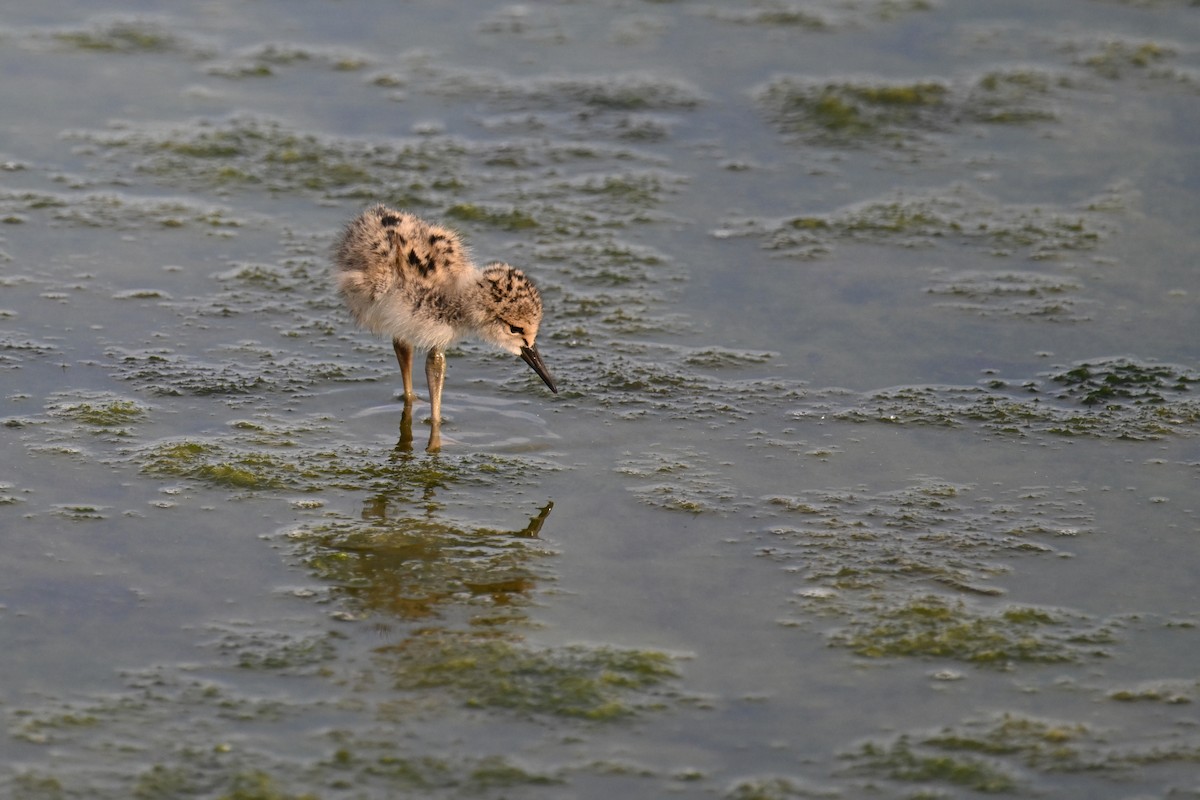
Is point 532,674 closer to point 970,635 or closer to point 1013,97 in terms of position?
point 970,635

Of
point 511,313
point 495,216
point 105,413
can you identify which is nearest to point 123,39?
point 495,216

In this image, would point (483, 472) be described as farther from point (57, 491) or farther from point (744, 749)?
point (744, 749)

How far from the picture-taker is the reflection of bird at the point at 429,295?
6.42m

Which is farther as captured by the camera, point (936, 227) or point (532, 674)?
point (936, 227)

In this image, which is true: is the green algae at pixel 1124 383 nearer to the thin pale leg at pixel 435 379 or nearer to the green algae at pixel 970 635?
the green algae at pixel 970 635

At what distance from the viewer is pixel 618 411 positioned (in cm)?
664

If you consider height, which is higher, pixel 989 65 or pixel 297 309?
pixel 989 65

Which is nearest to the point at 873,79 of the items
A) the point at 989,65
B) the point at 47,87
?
the point at 989,65

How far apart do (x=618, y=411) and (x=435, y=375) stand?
2.38ft

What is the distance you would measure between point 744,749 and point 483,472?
1.92 meters

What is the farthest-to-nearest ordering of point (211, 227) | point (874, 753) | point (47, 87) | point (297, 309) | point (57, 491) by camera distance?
1. point (47, 87)
2. point (211, 227)
3. point (297, 309)
4. point (57, 491)
5. point (874, 753)

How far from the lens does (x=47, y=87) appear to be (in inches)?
373

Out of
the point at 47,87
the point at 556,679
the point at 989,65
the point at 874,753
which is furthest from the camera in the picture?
the point at 989,65

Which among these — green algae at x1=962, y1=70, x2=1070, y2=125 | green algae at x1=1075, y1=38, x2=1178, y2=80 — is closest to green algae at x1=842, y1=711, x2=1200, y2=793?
green algae at x1=962, y1=70, x2=1070, y2=125
